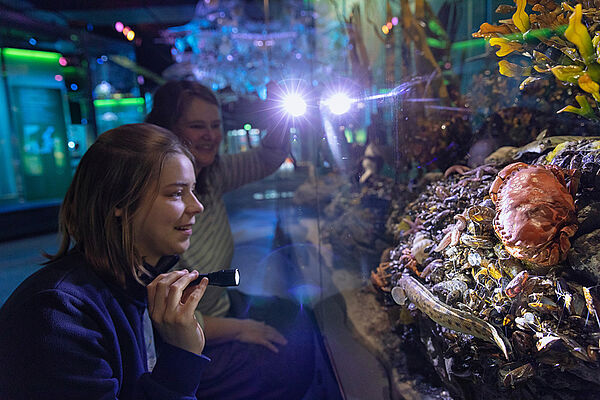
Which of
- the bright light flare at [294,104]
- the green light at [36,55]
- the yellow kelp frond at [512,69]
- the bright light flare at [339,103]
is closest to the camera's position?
the yellow kelp frond at [512,69]

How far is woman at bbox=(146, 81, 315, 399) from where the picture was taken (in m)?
1.03

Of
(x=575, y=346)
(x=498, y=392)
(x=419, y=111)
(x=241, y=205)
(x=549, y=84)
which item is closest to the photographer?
(x=575, y=346)

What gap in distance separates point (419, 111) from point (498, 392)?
50.2 inches

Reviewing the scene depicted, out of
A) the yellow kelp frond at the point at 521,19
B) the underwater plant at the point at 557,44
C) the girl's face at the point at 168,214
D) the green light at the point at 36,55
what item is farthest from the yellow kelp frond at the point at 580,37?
the green light at the point at 36,55

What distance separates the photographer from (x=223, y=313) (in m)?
1.22

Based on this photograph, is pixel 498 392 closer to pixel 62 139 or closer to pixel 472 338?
pixel 472 338

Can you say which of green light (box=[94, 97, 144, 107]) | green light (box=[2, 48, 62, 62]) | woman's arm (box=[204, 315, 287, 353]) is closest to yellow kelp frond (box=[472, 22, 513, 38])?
woman's arm (box=[204, 315, 287, 353])

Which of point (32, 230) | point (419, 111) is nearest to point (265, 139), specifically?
point (419, 111)

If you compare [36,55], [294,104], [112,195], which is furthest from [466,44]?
[36,55]

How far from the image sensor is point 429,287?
858 mm

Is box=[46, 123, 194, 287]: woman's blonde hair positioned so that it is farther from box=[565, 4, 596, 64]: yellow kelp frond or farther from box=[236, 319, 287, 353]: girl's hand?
box=[565, 4, 596, 64]: yellow kelp frond

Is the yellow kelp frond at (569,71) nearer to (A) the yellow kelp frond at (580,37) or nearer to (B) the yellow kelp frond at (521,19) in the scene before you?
(A) the yellow kelp frond at (580,37)

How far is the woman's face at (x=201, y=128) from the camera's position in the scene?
106 centimetres

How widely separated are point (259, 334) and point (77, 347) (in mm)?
718
